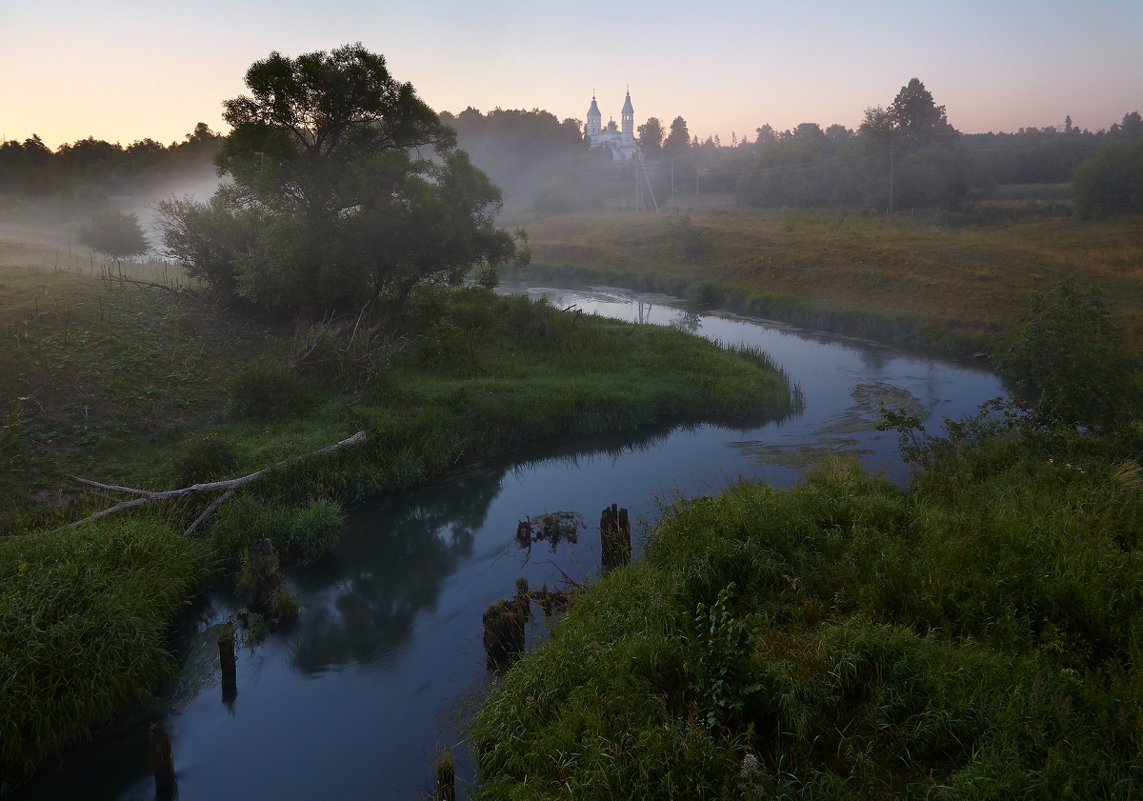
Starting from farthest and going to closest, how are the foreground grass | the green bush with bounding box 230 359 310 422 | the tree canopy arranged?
1. the tree canopy
2. the green bush with bounding box 230 359 310 422
3. the foreground grass

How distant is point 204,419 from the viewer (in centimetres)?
1462

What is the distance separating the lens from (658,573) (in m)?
8.34

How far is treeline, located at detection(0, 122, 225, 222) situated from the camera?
1464 inches

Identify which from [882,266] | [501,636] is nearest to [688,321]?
[882,266]

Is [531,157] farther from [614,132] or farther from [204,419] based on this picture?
[204,419]

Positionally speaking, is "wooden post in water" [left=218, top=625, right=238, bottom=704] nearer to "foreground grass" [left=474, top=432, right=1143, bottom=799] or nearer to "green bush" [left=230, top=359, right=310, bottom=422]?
"foreground grass" [left=474, top=432, right=1143, bottom=799]

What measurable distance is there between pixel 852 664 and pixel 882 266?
30064 millimetres

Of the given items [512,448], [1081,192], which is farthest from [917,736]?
[1081,192]

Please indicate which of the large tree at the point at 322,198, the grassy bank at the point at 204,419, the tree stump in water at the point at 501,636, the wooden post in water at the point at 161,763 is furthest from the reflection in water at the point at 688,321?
the wooden post in water at the point at 161,763

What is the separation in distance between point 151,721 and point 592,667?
5.13 metres

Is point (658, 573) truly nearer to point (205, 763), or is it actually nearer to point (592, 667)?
point (592, 667)

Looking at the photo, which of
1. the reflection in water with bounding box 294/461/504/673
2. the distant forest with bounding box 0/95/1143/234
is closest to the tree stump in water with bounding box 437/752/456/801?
the reflection in water with bounding box 294/461/504/673

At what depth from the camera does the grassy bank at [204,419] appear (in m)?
7.74

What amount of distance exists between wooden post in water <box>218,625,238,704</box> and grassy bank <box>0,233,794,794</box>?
2.39ft
